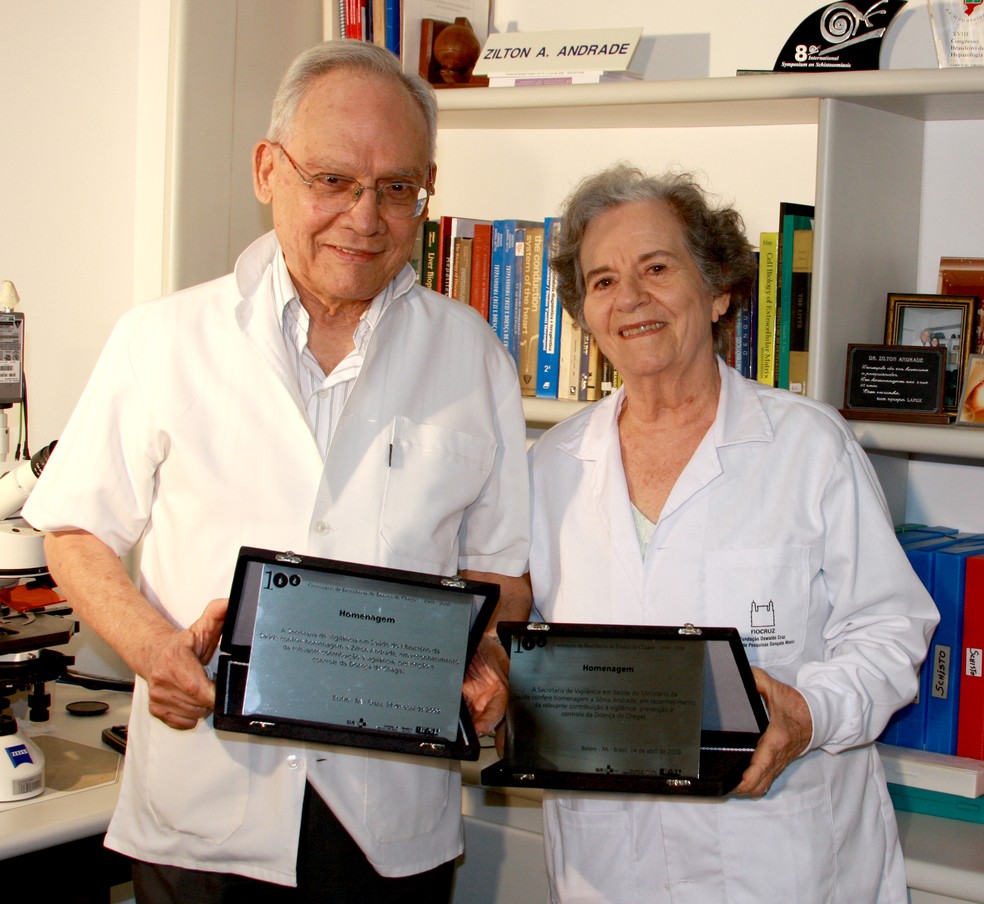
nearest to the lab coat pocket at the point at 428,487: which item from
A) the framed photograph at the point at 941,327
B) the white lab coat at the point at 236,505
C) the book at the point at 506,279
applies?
the white lab coat at the point at 236,505

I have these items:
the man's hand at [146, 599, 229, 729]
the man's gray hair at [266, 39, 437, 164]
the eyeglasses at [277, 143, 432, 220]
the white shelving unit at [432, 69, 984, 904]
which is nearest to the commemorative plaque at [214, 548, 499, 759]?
the man's hand at [146, 599, 229, 729]

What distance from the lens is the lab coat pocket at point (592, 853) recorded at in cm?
155

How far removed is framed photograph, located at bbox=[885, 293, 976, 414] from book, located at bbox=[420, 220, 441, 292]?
0.87 m

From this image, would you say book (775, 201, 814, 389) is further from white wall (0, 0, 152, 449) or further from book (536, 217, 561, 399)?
white wall (0, 0, 152, 449)

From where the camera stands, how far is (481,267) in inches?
86.4

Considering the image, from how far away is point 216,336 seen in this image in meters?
1.48

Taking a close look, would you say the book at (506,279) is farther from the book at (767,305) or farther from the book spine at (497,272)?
the book at (767,305)

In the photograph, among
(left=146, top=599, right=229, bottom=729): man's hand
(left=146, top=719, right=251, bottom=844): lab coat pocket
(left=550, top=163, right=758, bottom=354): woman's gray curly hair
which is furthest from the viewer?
(left=550, top=163, right=758, bottom=354): woman's gray curly hair

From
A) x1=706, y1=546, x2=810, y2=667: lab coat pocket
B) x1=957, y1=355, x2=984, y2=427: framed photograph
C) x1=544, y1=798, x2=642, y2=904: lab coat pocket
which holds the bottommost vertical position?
x1=544, y1=798, x2=642, y2=904: lab coat pocket

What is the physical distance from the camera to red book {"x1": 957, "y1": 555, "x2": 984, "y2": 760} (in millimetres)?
1838

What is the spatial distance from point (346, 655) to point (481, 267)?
1.09 metres

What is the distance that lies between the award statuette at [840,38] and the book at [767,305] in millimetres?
310

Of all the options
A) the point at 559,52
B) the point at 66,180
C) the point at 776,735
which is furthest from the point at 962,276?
the point at 66,180

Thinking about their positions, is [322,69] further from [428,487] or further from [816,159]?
[816,159]
